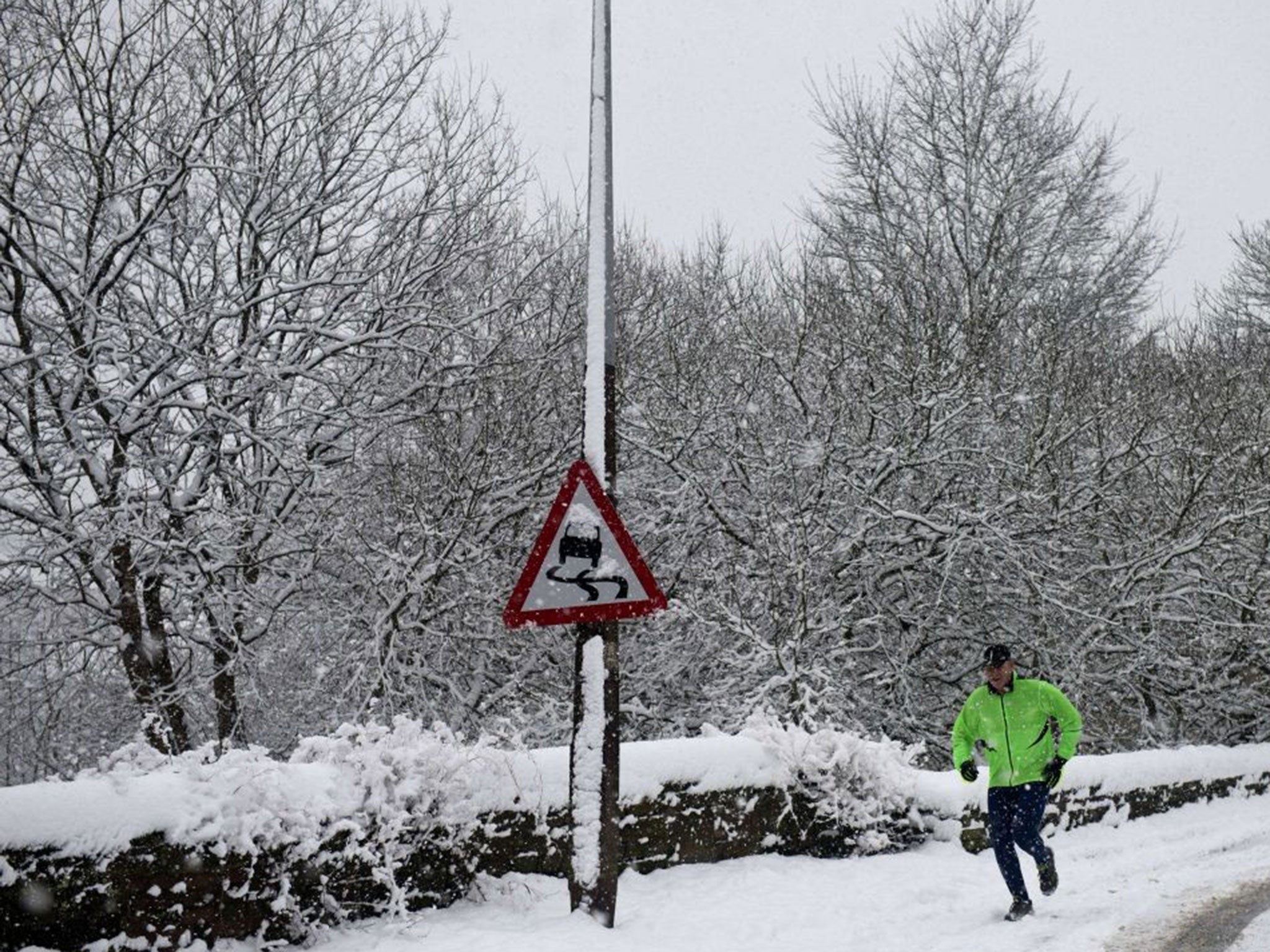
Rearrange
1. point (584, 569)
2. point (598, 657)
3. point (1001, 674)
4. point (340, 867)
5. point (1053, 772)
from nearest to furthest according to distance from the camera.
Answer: point (340, 867) → point (584, 569) → point (598, 657) → point (1053, 772) → point (1001, 674)

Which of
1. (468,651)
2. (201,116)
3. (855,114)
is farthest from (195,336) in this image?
→ (855,114)

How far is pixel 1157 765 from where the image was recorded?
11.5m

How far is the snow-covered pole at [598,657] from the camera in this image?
5.87 meters

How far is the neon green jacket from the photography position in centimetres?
659

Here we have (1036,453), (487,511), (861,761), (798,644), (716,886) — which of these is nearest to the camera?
(716,886)

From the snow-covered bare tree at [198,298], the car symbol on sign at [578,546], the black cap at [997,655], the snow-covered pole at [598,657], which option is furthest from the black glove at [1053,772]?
the snow-covered bare tree at [198,298]

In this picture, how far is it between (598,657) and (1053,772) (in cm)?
284

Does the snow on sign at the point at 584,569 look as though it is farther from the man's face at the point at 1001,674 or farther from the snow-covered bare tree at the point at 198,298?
the snow-covered bare tree at the point at 198,298

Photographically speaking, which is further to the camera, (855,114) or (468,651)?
(855,114)

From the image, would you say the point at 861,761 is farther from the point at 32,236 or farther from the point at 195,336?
the point at 32,236

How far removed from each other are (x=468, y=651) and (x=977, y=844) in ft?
25.6

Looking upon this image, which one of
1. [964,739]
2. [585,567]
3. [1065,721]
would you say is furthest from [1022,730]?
[585,567]

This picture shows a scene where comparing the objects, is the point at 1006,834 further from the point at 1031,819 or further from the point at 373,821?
the point at 373,821

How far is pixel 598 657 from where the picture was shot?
6043mm
